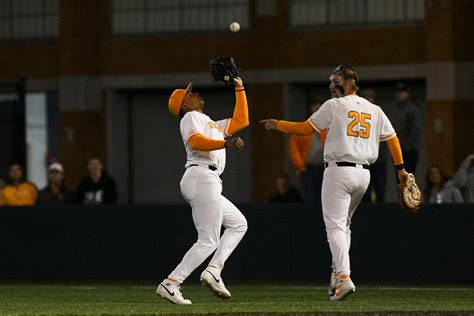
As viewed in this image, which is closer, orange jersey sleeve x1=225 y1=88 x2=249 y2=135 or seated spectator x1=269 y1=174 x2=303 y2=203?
orange jersey sleeve x1=225 y1=88 x2=249 y2=135

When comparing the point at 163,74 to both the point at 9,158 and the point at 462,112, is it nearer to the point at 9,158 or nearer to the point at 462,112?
→ the point at 9,158

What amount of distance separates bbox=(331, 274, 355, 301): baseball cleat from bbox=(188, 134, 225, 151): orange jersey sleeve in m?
1.61

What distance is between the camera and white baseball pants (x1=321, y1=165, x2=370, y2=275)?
14656 mm

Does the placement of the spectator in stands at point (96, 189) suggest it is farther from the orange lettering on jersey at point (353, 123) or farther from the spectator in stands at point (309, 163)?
the orange lettering on jersey at point (353, 123)

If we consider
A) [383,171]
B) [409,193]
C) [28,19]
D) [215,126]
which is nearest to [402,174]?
[409,193]

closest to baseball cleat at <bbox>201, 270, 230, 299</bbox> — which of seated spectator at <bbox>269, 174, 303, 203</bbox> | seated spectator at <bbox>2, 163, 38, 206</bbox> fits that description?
seated spectator at <bbox>269, 174, 303, 203</bbox>

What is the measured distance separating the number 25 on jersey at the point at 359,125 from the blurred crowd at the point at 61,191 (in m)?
7.31

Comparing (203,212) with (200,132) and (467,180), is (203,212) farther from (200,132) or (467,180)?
(467,180)

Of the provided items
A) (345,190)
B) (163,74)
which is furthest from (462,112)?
(345,190)

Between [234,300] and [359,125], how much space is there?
2.21 metres

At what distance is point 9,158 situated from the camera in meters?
30.4

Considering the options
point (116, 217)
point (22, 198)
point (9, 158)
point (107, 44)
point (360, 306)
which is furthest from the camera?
point (107, 44)

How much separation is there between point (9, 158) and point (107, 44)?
345 cm

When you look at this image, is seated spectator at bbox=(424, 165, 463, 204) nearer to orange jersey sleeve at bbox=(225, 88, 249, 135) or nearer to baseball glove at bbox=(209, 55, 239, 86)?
orange jersey sleeve at bbox=(225, 88, 249, 135)
